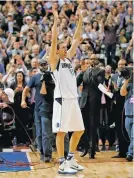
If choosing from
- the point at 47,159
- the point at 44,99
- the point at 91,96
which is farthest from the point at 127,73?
the point at 47,159

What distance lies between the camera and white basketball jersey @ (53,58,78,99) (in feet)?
21.4

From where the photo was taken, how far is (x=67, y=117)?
650cm

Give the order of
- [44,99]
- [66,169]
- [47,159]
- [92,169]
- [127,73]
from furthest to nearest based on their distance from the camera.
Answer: [44,99] < [47,159] < [127,73] < [92,169] < [66,169]

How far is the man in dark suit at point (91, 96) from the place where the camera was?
27.1 feet

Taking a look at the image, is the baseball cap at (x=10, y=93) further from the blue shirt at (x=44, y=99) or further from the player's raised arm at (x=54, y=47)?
the player's raised arm at (x=54, y=47)

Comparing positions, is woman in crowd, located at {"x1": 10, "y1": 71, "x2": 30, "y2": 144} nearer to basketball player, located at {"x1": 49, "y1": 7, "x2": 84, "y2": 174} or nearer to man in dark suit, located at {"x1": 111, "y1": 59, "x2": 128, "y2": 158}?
man in dark suit, located at {"x1": 111, "y1": 59, "x2": 128, "y2": 158}

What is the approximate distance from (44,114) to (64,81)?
1.48 meters

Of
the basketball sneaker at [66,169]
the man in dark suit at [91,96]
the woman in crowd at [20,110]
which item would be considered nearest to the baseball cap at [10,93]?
the woman in crowd at [20,110]

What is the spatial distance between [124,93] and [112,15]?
780 centimetres

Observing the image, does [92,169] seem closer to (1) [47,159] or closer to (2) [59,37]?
(1) [47,159]

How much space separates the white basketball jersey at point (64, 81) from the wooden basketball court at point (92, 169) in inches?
44.8

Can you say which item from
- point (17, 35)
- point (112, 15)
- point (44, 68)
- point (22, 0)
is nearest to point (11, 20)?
point (17, 35)

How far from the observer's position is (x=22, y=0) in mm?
15891

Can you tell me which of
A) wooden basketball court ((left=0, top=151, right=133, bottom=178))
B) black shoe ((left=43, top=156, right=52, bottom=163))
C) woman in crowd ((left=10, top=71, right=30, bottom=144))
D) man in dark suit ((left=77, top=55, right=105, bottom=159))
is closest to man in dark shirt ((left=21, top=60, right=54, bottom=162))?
black shoe ((left=43, top=156, right=52, bottom=163))
